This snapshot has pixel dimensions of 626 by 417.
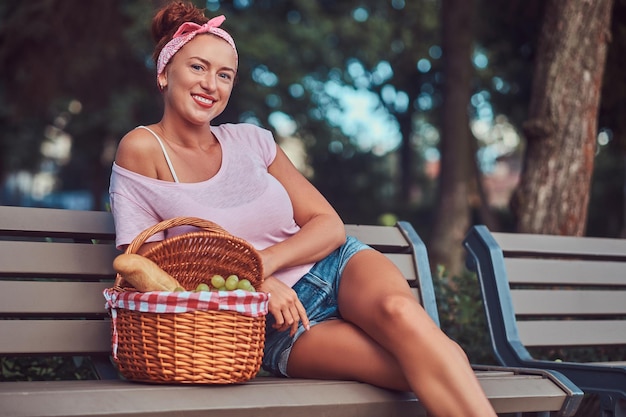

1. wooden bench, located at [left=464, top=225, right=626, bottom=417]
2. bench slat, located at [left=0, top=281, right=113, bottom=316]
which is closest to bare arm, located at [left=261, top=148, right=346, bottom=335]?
bench slat, located at [left=0, top=281, right=113, bottom=316]

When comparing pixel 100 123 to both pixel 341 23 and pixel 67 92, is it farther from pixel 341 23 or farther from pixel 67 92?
pixel 341 23

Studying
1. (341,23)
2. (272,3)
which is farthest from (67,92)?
(341,23)

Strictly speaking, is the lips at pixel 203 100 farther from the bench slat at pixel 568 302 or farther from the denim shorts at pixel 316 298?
the bench slat at pixel 568 302

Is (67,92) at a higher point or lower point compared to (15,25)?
lower

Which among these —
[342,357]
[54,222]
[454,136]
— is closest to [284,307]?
[342,357]

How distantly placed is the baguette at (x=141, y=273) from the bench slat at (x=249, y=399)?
0.92 feet

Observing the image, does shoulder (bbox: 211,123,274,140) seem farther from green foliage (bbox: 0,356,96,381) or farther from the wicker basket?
green foliage (bbox: 0,356,96,381)

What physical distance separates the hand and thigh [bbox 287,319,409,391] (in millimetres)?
101

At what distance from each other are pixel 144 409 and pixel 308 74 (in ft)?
63.0

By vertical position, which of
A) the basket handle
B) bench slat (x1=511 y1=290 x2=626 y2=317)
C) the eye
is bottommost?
bench slat (x1=511 y1=290 x2=626 y2=317)

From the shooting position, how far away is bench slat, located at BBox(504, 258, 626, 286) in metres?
4.23

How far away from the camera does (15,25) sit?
15734mm

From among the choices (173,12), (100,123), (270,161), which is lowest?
(100,123)

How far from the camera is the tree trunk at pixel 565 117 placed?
18.3 feet
